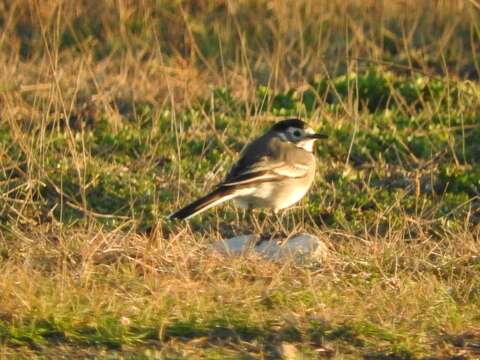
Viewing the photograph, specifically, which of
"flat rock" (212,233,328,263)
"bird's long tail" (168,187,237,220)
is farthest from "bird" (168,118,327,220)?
"flat rock" (212,233,328,263)

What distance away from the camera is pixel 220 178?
10008 mm

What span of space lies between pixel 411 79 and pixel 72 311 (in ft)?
20.1

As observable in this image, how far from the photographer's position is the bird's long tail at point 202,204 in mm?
8258

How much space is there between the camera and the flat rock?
7.76m

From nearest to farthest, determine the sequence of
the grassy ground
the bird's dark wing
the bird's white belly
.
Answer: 1. the grassy ground
2. the bird's dark wing
3. the bird's white belly

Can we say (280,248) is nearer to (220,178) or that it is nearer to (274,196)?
(274,196)

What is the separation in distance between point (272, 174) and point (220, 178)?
1.23 meters

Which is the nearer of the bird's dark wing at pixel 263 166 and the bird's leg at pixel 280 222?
the bird's leg at pixel 280 222

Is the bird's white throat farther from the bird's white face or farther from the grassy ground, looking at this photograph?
the grassy ground

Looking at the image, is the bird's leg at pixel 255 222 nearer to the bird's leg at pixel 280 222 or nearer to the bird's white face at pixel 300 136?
the bird's leg at pixel 280 222

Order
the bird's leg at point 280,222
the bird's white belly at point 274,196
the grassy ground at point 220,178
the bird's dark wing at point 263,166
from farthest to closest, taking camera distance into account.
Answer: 1. the bird's white belly at point 274,196
2. the bird's dark wing at point 263,166
3. the bird's leg at point 280,222
4. the grassy ground at point 220,178

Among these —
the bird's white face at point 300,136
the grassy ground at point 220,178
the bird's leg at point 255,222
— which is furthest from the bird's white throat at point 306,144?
the bird's leg at point 255,222

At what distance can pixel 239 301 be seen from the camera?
272 inches

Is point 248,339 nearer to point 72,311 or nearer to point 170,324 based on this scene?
point 170,324
